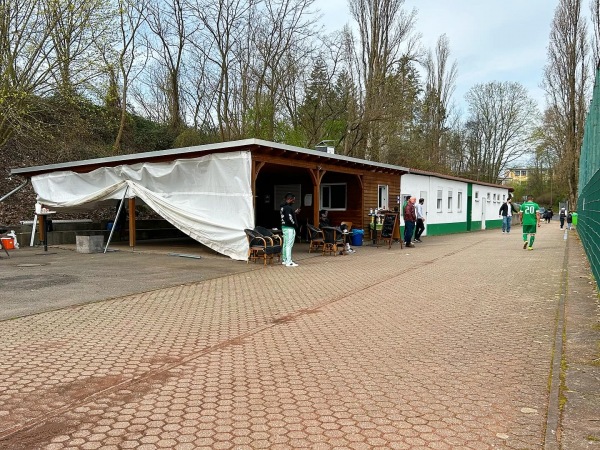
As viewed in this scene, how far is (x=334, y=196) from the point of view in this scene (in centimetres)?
1961

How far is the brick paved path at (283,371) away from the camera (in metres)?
3.14

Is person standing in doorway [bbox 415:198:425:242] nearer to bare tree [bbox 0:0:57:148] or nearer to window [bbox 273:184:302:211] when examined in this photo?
window [bbox 273:184:302:211]

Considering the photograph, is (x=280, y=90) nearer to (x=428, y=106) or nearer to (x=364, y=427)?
(x=428, y=106)

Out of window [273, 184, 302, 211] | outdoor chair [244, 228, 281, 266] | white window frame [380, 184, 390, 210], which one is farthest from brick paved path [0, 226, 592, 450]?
window [273, 184, 302, 211]

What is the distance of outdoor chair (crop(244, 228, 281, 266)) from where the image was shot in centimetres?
1219

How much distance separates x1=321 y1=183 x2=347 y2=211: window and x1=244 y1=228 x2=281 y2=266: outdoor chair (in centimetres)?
741

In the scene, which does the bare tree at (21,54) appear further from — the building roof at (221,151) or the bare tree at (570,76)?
the bare tree at (570,76)

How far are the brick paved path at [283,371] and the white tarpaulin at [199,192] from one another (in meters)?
4.64

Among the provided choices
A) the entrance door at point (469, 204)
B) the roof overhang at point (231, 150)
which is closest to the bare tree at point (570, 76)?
the entrance door at point (469, 204)

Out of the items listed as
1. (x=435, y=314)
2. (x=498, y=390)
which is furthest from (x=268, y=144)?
(x=498, y=390)

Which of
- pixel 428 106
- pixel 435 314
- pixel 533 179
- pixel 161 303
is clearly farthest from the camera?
pixel 533 179

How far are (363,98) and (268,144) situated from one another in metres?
16.5

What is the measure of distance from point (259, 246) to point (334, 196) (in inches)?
310

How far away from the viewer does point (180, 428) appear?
10.5 ft
